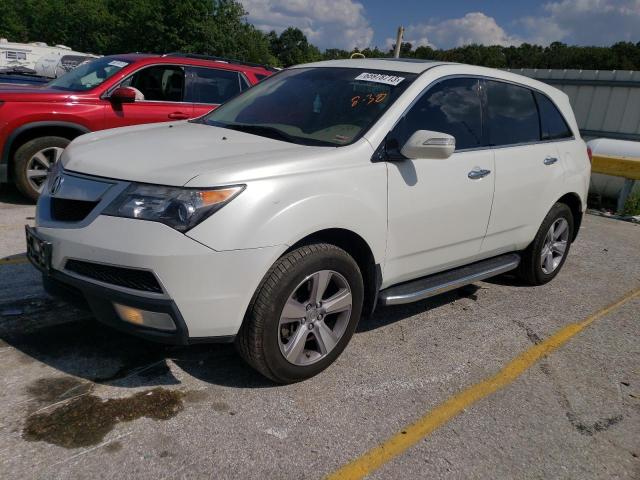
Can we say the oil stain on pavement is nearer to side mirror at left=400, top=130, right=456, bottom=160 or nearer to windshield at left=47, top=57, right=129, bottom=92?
side mirror at left=400, top=130, right=456, bottom=160

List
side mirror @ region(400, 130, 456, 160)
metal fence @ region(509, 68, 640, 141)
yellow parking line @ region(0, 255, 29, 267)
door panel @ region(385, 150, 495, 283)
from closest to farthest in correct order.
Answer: side mirror @ region(400, 130, 456, 160)
door panel @ region(385, 150, 495, 283)
yellow parking line @ region(0, 255, 29, 267)
metal fence @ region(509, 68, 640, 141)

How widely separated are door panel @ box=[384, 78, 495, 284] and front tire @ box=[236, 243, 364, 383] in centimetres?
41

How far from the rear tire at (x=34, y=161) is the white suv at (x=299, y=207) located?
3.06m

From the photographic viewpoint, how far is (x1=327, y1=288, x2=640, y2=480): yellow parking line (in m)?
2.47

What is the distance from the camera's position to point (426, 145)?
3184 mm

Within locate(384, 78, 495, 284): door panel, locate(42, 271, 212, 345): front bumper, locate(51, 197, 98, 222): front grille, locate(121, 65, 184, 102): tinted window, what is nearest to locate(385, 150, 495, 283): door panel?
locate(384, 78, 495, 284): door panel

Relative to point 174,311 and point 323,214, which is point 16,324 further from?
point 323,214

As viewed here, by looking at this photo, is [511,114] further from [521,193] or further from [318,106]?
[318,106]

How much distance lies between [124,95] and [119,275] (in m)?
4.38

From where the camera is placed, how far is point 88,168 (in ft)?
9.34

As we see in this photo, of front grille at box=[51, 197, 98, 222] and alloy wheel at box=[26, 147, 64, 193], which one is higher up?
front grille at box=[51, 197, 98, 222]

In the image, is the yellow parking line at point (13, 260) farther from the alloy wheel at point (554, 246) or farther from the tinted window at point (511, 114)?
the alloy wheel at point (554, 246)

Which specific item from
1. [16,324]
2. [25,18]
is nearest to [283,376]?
[16,324]

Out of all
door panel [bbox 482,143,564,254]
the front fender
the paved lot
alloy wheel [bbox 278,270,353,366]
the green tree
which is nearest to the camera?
the paved lot
